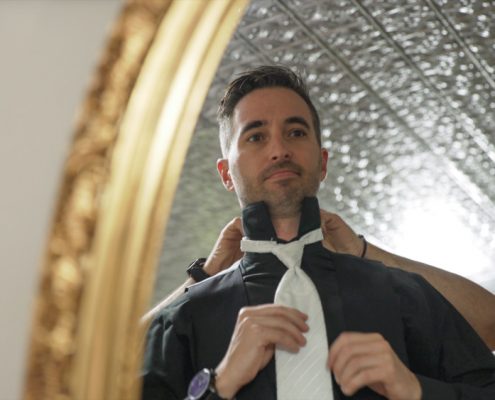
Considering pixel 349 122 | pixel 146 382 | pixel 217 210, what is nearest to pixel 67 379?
pixel 146 382

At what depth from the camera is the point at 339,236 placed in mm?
579

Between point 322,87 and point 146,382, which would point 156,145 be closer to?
point 146,382

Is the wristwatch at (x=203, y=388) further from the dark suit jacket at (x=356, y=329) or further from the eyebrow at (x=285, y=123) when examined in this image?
the eyebrow at (x=285, y=123)

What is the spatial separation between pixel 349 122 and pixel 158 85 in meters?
0.28

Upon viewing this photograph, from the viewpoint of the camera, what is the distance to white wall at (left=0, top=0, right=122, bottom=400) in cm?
42

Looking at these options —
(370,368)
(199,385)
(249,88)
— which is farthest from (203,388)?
→ (249,88)

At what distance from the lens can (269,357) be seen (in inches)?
18.9

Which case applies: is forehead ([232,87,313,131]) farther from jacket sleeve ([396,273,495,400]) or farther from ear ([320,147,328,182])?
jacket sleeve ([396,273,495,400])

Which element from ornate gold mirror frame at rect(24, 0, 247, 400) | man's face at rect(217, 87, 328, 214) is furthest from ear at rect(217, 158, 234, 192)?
ornate gold mirror frame at rect(24, 0, 247, 400)

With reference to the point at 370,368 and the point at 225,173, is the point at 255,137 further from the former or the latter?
the point at 370,368

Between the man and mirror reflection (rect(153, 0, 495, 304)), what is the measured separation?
0.03 metres

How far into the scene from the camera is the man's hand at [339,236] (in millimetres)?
568

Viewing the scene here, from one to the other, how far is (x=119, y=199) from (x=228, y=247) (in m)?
0.15

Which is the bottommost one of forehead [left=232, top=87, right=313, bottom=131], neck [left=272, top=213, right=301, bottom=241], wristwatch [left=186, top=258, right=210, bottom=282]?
wristwatch [left=186, top=258, right=210, bottom=282]
